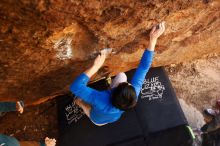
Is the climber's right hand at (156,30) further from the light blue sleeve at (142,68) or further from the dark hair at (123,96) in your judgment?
the dark hair at (123,96)

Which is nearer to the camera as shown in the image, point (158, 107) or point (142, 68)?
point (142, 68)

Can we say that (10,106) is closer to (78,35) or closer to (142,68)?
(78,35)

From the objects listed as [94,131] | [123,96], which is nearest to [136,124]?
[94,131]

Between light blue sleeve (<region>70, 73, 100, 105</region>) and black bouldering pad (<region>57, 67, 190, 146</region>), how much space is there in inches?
26.8

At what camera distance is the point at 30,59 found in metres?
2.62

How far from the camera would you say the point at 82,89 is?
249 cm

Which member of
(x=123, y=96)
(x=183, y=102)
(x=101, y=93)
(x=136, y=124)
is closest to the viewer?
(x=123, y=96)

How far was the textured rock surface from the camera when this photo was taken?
222 cm

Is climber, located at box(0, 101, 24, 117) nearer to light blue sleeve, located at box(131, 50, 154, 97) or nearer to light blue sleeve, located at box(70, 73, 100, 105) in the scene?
light blue sleeve, located at box(70, 73, 100, 105)

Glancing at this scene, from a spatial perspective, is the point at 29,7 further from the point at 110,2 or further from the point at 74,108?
the point at 74,108

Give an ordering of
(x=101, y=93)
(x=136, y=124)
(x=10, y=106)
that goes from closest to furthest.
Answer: (x=101, y=93) → (x=10, y=106) → (x=136, y=124)

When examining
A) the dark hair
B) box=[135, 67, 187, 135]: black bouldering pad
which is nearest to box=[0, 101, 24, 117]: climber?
the dark hair

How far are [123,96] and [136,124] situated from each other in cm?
86

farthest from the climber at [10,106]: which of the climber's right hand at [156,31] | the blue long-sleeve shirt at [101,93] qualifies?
the climber's right hand at [156,31]
